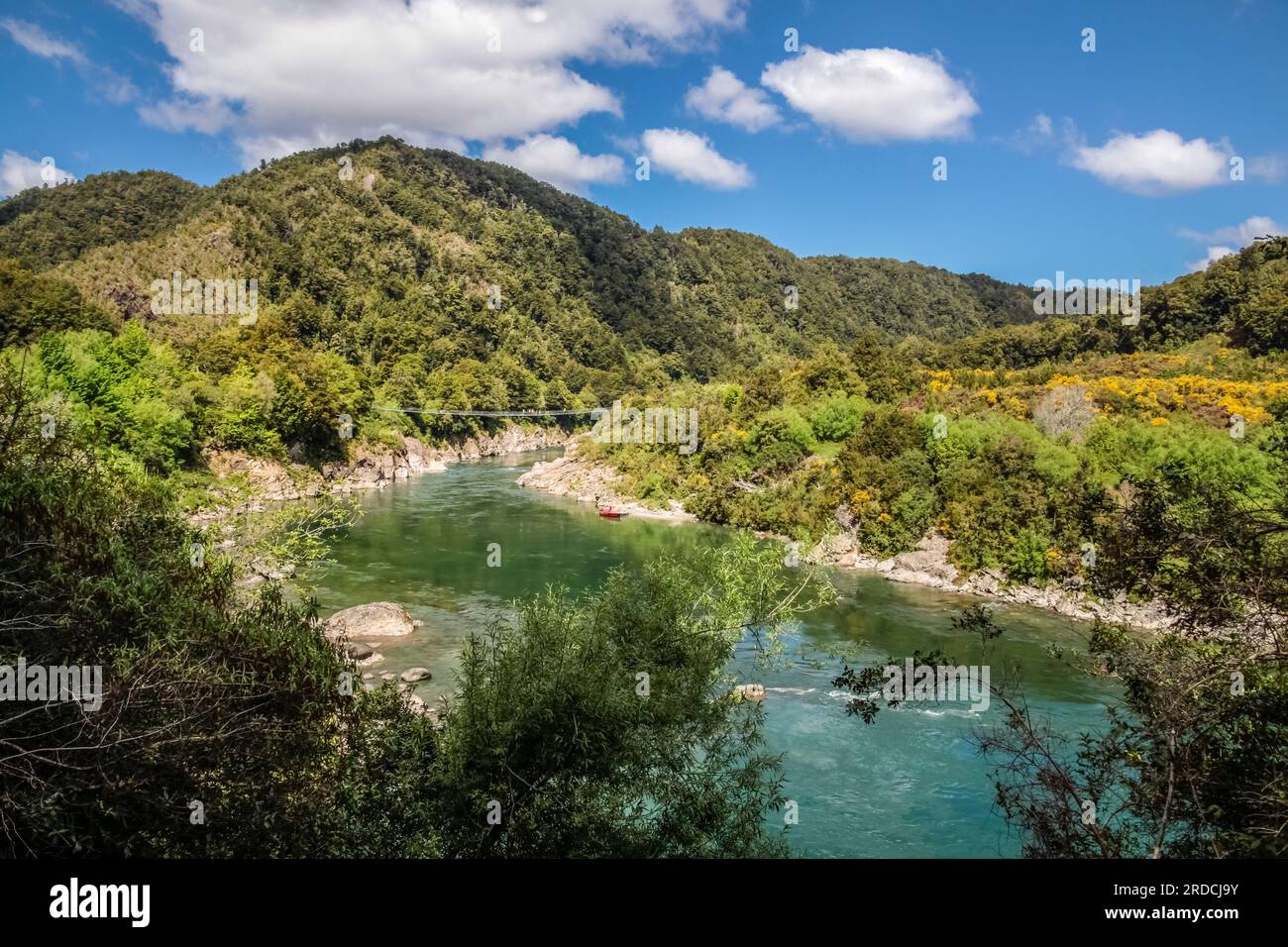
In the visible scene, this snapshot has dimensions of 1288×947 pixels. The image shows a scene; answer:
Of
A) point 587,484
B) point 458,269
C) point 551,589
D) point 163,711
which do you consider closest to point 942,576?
point 551,589

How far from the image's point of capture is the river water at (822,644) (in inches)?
501

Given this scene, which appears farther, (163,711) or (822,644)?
(822,644)

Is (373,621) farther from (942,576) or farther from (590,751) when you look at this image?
(942,576)

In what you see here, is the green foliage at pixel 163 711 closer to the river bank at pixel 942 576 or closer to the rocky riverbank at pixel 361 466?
the rocky riverbank at pixel 361 466

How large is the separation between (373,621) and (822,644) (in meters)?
12.4

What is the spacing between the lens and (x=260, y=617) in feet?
36.1

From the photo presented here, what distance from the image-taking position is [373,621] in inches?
851

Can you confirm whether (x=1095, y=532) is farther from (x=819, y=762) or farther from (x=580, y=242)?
(x=580, y=242)

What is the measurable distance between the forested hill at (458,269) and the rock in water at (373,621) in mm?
44865

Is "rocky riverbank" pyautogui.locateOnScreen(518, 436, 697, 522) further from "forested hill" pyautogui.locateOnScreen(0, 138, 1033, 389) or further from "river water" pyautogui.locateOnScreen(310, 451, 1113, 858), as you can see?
"forested hill" pyautogui.locateOnScreen(0, 138, 1033, 389)

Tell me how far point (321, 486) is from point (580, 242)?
4824 inches

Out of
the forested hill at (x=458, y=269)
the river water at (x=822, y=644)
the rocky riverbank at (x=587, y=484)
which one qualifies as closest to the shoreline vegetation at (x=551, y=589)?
the rocky riverbank at (x=587, y=484)
